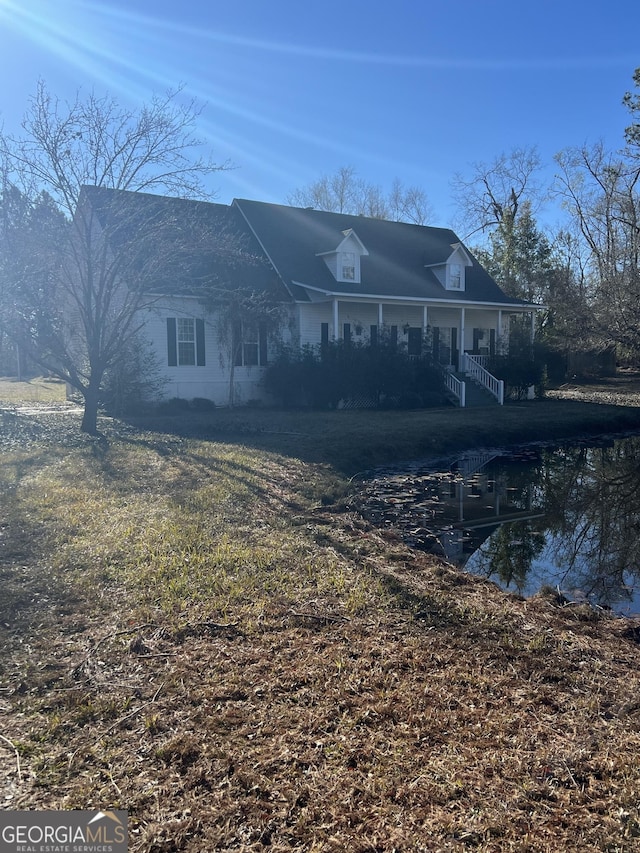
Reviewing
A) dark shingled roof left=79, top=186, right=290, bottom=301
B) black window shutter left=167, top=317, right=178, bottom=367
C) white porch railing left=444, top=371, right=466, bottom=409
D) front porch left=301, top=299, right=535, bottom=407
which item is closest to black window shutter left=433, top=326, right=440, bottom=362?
front porch left=301, top=299, right=535, bottom=407

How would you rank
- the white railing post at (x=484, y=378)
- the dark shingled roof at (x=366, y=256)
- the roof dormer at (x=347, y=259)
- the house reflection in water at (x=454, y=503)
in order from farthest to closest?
1. the white railing post at (x=484, y=378)
2. the roof dormer at (x=347, y=259)
3. the dark shingled roof at (x=366, y=256)
4. the house reflection in water at (x=454, y=503)

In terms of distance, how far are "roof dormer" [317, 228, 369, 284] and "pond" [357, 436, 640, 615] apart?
11468 millimetres

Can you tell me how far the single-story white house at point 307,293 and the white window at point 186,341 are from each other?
0.03m

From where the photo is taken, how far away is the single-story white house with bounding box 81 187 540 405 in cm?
1973

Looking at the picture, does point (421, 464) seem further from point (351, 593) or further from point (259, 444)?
point (351, 593)

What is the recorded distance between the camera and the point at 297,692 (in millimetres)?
3623

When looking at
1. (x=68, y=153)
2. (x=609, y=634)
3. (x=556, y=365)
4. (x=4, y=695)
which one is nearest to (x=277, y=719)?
(x=4, y=695)

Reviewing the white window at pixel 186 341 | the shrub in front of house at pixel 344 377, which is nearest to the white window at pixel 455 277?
the shrub in front of house at pixel 344 377

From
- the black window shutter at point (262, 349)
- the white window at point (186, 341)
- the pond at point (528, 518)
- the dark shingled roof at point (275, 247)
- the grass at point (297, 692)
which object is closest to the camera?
the grass at point (297, 692)

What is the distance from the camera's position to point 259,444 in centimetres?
1295

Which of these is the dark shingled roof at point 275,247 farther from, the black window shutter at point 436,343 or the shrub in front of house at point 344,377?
the shrub in front of house at point 344,377

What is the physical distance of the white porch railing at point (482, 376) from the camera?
953 inches

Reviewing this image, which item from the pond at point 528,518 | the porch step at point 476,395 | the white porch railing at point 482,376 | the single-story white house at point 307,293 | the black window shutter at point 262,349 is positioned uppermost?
the single-story white house at point 307,293

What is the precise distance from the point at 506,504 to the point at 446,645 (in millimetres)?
6268
